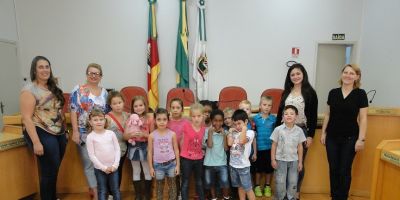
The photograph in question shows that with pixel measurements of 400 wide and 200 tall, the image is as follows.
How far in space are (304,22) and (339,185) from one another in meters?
4.05

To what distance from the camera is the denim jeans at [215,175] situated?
8.06 ft

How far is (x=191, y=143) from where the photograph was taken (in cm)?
240

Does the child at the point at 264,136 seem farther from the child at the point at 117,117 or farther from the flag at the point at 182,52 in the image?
the flag at the point at 182,52

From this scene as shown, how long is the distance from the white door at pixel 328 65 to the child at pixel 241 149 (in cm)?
414

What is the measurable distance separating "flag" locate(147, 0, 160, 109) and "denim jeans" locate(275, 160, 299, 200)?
346cm

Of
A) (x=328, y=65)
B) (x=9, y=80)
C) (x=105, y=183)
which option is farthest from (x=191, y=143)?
(x=328, y=65)

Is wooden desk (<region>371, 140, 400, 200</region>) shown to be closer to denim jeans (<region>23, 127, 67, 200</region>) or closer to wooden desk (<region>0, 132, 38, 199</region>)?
denim jeans (<region>23, 127, 67, 200</region>)

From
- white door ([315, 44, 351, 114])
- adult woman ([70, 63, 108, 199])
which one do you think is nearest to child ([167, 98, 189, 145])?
adult woman ([70, 63, 108, 199])

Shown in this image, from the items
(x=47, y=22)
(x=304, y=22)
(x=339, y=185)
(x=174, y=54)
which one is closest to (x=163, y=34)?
(x=174, y=54)

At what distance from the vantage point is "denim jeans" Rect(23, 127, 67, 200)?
226 centimetres

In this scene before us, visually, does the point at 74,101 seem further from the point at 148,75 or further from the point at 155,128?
the point at 148,75

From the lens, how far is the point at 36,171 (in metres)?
2.75

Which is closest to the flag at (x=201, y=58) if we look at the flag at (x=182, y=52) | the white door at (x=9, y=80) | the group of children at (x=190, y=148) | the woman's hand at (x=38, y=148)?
the flag at (x=182, y=52)

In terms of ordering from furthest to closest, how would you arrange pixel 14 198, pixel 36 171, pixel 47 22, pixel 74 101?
pixel 47 22, pixel 36 171, pixel 14 198, pixel 74 101
